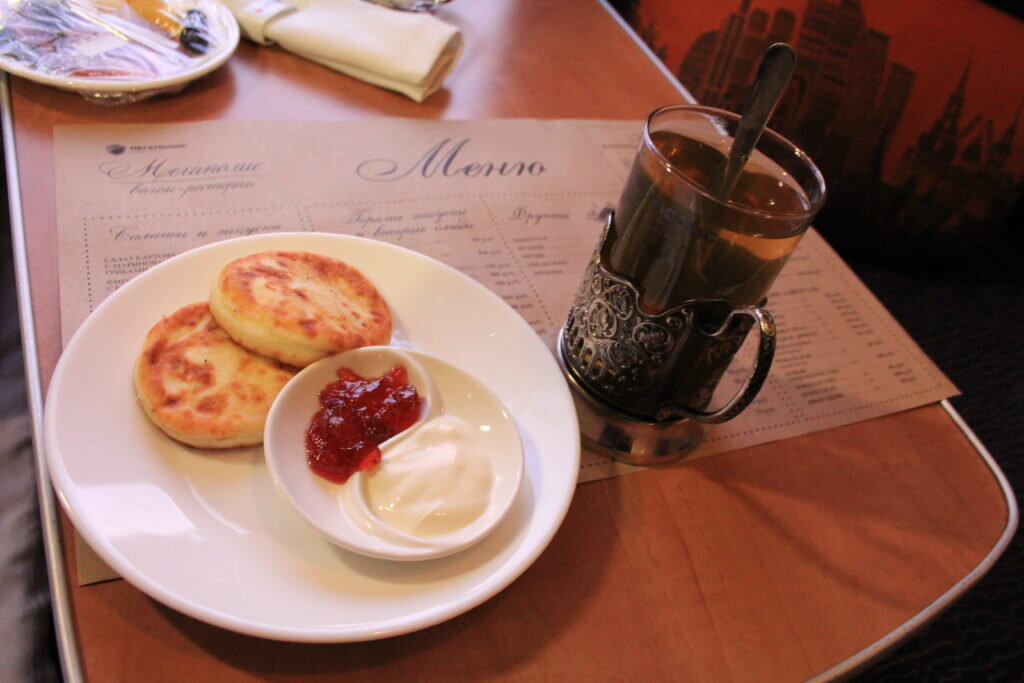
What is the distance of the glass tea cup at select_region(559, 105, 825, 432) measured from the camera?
790mm

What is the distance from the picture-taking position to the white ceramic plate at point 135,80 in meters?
1.22

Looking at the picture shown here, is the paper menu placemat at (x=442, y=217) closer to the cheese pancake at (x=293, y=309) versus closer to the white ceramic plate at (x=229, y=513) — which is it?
the white ceramic plate at (x=229, y=513)

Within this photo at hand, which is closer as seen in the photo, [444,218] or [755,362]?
[755,362]

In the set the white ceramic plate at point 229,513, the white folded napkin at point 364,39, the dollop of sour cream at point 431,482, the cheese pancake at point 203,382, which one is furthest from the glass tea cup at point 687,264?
the white folded napkin at point 364,39

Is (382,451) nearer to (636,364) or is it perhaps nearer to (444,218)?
(636,364)

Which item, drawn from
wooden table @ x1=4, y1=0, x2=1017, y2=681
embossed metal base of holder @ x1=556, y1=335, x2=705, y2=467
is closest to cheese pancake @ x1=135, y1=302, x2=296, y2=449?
wooden table @ x1=4, y1=0, x2=1017, y2=681

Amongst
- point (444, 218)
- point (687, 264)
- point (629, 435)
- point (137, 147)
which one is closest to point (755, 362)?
point (687, 264)

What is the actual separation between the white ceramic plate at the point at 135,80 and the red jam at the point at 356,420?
32.3 inches

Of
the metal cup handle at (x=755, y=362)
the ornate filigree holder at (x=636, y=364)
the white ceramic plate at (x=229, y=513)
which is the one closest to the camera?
the white ceramic plate at (x=229, y=513)

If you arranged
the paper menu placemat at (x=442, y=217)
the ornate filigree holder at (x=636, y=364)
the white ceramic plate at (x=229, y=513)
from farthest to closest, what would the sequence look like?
1. the paper menu placemat at (x=442, y=217)
2. the ornate filigree holder at (x=636, y=364)
3. the white ceramic plate at (x=229, y=513)

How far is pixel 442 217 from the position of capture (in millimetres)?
1272

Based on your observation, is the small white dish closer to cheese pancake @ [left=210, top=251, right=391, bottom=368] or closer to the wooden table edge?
cheese pancake @ [left=210, top=251, right=391, bottom=368]

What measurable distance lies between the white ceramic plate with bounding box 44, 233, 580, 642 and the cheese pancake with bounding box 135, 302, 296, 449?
0.03 metres

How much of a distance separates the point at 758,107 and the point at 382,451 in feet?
1.93
